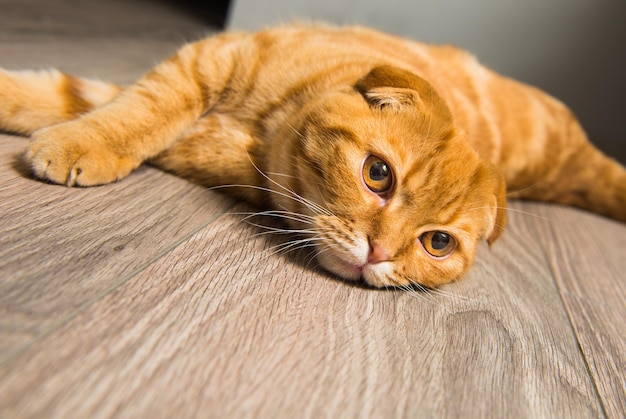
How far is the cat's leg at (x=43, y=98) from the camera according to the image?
141 centimetres

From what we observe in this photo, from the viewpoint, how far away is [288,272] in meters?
1.19

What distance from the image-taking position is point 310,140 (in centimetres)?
128

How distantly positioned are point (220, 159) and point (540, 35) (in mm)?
2420

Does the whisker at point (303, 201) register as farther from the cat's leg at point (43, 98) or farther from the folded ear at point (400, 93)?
the cat's leg at point (43, 98)

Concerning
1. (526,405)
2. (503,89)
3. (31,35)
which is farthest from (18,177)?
(503,89)

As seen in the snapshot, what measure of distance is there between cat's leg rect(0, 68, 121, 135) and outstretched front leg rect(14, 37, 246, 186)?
16 cm

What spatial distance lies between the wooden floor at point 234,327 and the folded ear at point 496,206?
16 centimetres

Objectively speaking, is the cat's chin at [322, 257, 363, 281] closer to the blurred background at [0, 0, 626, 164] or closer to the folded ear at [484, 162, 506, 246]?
the folded ear at [484, 162, 506, 246]

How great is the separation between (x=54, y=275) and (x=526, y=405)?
865mm

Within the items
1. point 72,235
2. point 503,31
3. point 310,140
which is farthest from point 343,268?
point 503,31

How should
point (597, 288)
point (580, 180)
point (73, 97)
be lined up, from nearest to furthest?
point (73, 97), point (597, 288), point (580, 180)

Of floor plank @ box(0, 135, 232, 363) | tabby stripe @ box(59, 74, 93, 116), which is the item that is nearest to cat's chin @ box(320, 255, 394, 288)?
floor plank @ box(0, 135, 232, 363)

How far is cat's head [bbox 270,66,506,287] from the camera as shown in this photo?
118 centimetres

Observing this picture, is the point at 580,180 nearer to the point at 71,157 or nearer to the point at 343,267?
the point at 343,267
